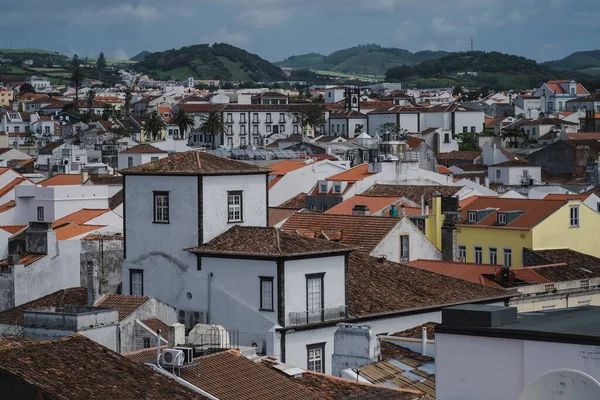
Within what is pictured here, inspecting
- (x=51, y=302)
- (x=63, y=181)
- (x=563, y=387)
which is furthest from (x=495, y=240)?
(x=563, y=387)

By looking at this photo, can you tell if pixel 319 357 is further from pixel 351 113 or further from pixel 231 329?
pixel 351 113

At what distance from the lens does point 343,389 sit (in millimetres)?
24641

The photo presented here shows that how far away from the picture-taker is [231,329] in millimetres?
34312

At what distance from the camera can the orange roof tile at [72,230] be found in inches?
1811

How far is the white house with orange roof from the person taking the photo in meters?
68.4

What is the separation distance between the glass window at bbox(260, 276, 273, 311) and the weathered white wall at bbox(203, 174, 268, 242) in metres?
2.96

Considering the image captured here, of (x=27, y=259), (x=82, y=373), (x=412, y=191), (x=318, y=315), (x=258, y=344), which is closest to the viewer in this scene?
(x=82, y=373)

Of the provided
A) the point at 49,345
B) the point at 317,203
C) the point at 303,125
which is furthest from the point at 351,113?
the point at 49,345

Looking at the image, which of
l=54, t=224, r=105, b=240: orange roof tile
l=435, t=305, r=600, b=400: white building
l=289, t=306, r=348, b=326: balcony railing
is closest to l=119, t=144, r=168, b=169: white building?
l=54, t=224, r=105, b=240: orange roof tile

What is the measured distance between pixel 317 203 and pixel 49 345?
43588 millimetres

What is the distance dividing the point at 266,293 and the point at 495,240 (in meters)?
22.1

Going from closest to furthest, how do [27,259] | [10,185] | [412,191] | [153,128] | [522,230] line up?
[27,259], [522,230], [412,191], [10,185], [153,128]

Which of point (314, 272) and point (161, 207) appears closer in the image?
point (314, 272)

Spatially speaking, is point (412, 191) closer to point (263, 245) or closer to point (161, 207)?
point (161, 207)
